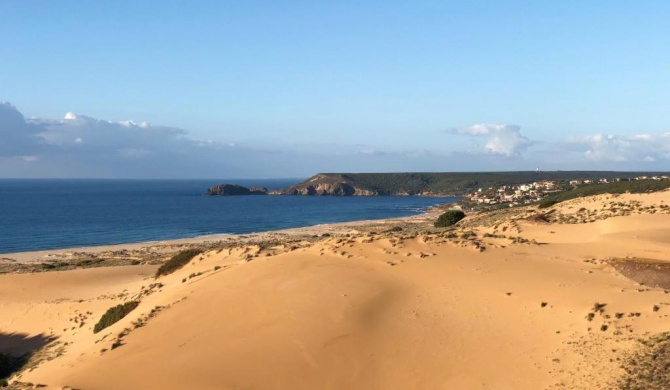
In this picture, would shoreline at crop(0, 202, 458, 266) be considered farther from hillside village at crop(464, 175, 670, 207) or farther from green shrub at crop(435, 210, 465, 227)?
hillside village at crop(464, 175, 670, 207)

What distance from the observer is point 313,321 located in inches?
732

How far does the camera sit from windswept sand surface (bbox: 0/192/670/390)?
15.0 m

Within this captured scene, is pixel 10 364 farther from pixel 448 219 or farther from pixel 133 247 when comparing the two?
pixel 133 247

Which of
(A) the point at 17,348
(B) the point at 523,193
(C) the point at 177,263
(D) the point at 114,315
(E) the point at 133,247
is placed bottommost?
(E) the point at 133,247

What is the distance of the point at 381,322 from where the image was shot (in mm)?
18531

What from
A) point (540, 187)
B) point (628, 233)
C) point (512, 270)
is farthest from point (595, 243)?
point (540, 187)

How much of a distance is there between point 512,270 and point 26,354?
71.6ft

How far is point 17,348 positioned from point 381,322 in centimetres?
1777

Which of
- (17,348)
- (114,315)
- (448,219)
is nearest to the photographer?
(114,315)

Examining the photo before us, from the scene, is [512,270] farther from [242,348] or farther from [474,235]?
[242,348]

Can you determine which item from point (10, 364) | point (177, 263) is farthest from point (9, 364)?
point (177, 263)

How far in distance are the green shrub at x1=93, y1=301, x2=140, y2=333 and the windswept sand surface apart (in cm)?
71

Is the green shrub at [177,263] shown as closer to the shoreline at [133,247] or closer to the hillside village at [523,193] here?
the shoreline at [133,247]

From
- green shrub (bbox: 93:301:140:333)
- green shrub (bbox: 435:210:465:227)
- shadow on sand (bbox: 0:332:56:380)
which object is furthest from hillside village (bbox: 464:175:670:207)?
shadow on sand (bbox: 0:332:56:380)
